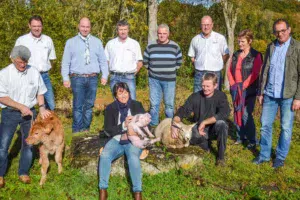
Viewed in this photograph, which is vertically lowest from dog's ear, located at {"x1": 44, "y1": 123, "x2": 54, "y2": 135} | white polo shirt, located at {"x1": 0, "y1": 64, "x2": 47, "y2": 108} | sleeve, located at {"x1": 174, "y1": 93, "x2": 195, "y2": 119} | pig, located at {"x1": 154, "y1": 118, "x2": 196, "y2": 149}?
pig, located at {"x1": 154, "y1": 118, "x2": 196, "y2": 149}

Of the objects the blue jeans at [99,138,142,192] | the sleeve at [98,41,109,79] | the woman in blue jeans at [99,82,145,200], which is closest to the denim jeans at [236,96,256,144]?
the woman in blue jeans at [99,82,145,200]

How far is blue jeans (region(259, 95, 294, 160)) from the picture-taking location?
16.3 feet

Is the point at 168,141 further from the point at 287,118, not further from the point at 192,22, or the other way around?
the point at 192,22

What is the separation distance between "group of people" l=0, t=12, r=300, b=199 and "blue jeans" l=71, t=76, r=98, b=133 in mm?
18

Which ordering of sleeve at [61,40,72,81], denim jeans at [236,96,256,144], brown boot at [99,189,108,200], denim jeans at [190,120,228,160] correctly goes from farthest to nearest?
1. sleeve at [61,40,72,81]
2. denim jeans at [236,96,256,144]
3. denim jeans at [190,120,228,160]
4. brown boot at [99,189,108,200]

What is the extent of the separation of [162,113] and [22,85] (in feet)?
13.2

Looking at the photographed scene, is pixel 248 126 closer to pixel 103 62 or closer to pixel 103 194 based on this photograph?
pixel 103 62

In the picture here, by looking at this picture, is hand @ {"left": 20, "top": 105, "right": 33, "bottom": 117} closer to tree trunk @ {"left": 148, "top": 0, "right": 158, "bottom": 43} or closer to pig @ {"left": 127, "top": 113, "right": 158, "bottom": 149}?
pig @ {"left": 127, "top": 113, "right": 158, "bottom": 149}

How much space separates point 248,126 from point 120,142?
2.54 meters

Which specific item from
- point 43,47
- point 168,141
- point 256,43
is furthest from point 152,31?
point 256,43

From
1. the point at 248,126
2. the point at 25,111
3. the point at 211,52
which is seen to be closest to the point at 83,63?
the point at 25,111

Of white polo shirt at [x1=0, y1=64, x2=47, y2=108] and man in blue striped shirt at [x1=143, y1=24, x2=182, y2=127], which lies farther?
man in blue striped shirt at [x1=143, y1=24, x2=182, y2=127]

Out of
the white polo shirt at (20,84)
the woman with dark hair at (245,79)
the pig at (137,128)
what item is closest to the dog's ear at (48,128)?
the white polo shirt at (20,84)

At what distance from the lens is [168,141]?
5.39m
